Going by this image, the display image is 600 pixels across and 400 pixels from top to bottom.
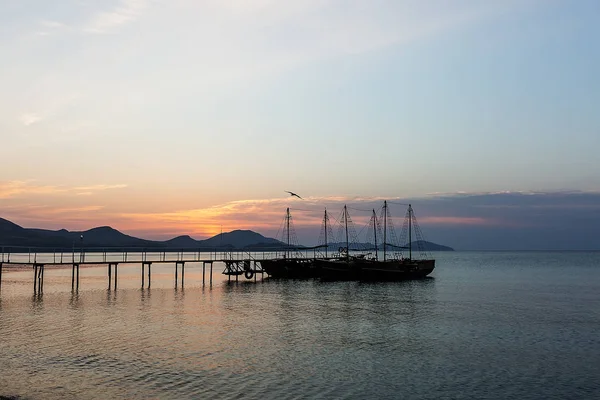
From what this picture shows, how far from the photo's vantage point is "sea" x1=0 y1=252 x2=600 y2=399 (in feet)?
88.7

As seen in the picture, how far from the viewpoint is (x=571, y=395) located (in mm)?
26312

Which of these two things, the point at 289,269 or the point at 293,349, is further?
the point at 289,269

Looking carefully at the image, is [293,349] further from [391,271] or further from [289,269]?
[289,269]

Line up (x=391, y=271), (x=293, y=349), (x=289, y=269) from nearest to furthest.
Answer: (x=293, y=349), (x=391, y=271), (x=289, y=269)

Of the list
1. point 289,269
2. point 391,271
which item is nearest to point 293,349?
point 391,271

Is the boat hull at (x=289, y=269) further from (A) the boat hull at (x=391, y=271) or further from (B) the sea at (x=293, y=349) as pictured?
(B) the sea at (x=293, y=349)

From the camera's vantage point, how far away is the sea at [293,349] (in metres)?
27.0

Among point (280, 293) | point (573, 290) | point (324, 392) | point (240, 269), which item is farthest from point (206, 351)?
point (240, 269)

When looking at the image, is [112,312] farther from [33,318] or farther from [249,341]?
[249,341]

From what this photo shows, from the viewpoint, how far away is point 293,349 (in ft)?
121

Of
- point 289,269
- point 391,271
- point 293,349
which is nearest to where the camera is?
point 293,349

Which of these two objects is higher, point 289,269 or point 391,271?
point 289,269

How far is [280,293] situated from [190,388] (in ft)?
176

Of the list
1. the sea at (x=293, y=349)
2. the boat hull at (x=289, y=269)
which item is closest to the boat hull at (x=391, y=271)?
the boat hull at (x=289, y=269)
